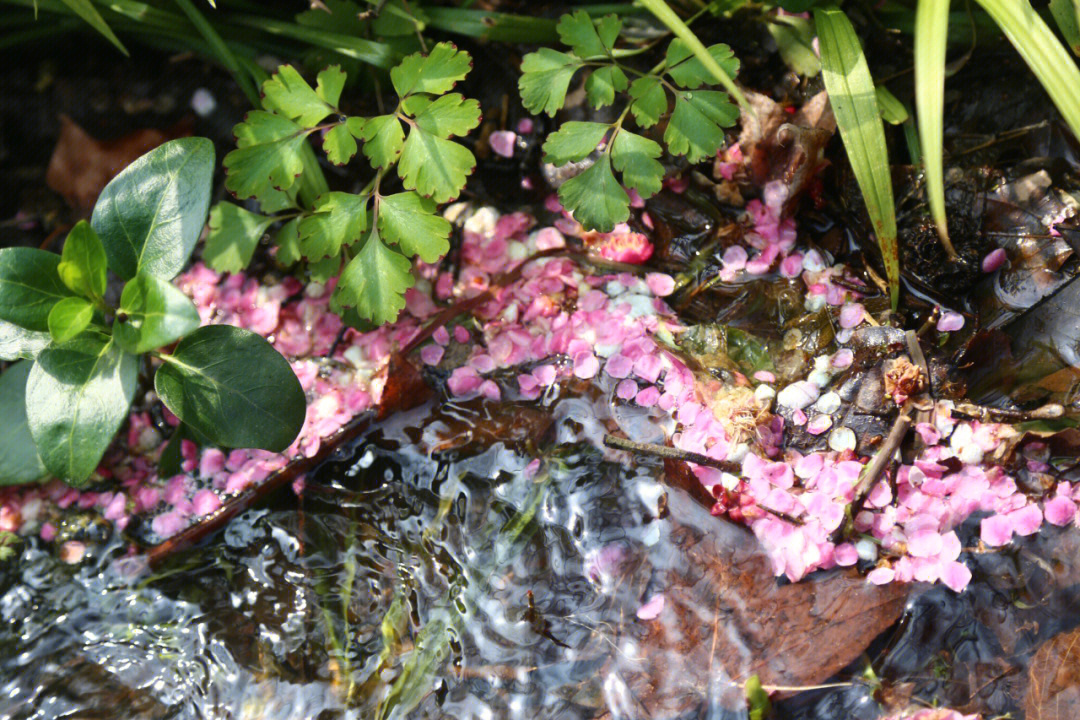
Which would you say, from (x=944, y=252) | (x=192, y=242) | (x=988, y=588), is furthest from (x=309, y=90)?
(x=988, y=588)

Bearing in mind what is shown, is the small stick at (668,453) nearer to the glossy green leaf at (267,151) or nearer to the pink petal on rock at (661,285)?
the pink petal on rock at (661,285)

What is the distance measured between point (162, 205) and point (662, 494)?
138 centimetres

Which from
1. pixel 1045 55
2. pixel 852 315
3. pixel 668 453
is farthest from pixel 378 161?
pixel 1045 55

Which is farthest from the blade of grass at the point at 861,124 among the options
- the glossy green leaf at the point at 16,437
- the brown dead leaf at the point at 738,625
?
the glossy green leaf at the point at 16,437

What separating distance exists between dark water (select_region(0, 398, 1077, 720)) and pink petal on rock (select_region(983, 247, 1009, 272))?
2.21 ft

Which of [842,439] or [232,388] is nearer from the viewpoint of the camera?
[232,388]

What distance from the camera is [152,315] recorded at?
5.22 ft

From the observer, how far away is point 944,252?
77.0 inches

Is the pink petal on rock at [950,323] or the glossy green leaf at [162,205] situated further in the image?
the pink petal on rock at [950,323]

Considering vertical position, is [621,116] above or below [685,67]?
below

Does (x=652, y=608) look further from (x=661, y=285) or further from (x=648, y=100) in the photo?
(x=648, y=100)

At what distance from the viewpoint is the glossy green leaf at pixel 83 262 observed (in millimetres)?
Result: 1699

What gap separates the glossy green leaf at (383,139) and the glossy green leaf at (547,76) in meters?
0.32

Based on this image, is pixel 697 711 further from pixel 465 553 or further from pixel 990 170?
pixel 990 170
